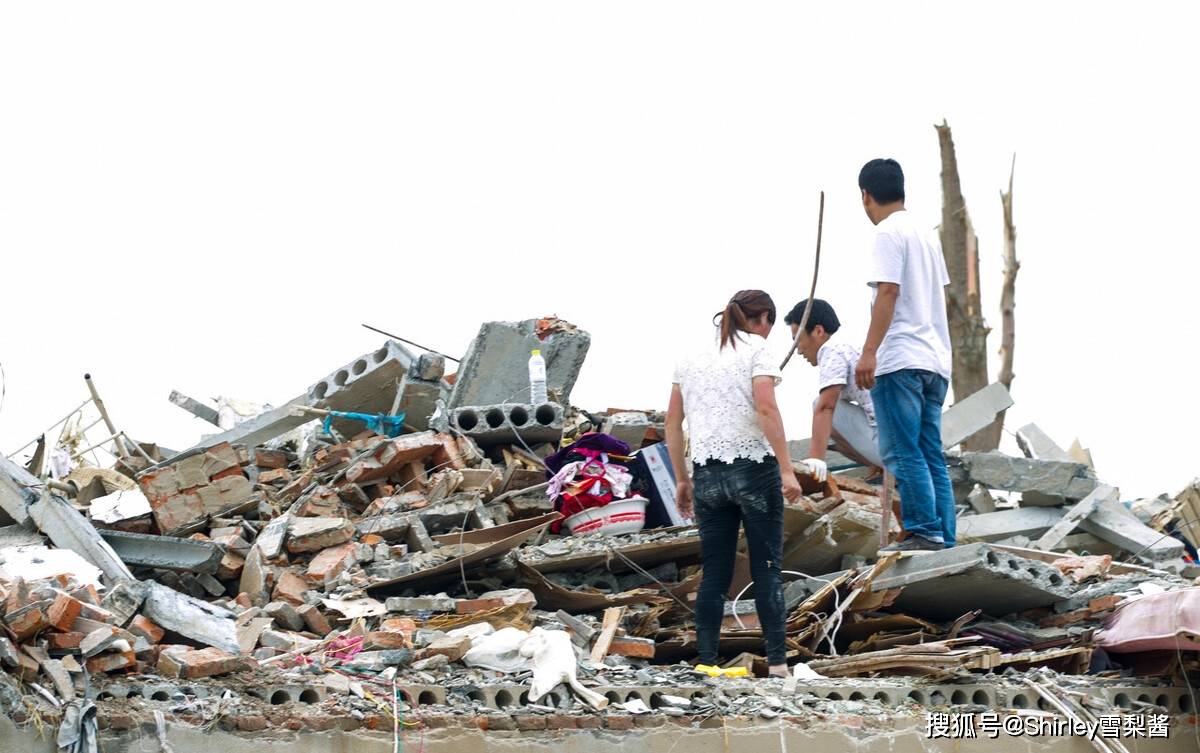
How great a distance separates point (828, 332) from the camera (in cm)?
811

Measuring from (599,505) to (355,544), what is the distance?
1415 mm

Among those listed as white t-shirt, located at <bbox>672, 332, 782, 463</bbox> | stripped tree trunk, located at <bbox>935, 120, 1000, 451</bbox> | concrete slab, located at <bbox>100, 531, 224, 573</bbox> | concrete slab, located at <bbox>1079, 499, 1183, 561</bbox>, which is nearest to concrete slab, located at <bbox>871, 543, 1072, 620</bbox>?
white t-shirt, located at <bbox>672, 332, 782, 463</bbox>

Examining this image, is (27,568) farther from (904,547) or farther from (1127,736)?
(1127,736)

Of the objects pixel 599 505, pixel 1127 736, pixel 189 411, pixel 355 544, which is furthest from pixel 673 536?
pixel 189 411

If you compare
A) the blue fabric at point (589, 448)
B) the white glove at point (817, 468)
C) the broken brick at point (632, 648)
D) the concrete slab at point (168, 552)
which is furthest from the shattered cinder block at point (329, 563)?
the white glove at point (817, 468)

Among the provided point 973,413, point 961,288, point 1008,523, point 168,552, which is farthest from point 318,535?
point 961,288

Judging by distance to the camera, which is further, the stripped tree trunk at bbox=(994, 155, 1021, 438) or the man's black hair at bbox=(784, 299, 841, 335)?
the stripped tree trunk at bbox=(994, 155, 1021, 438)

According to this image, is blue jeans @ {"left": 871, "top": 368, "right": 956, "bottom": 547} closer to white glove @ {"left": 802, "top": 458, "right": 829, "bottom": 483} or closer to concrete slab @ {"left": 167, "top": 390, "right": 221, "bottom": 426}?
white glove @ {"left": 802, "top": 458, "right": 829, "bottom": 483}

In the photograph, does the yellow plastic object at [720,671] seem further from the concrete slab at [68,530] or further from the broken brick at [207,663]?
the concrete slab at [68,530]

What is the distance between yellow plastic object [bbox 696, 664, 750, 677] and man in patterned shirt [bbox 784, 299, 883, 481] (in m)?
1.43

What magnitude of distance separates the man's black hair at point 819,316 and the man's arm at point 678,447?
Result: 154 centimetres

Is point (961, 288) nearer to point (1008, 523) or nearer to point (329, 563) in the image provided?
point (1008, 523)

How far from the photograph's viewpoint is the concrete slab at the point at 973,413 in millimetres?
10914

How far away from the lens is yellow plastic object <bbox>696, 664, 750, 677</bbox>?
20.6 ft
